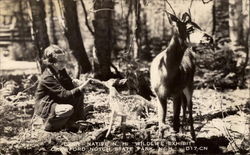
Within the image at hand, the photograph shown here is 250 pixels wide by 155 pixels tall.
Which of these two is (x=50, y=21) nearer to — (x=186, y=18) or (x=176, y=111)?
(x=186, y=18)

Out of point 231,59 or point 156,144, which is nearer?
point 156,144

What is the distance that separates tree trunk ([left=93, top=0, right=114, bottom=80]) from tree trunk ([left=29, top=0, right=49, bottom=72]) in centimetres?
51

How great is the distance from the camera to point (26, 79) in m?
4.17

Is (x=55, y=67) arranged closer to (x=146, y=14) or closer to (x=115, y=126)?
(x=115, y=126)

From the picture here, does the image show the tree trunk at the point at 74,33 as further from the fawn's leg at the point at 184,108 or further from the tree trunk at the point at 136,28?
the fawn's leg at the point at 184,108

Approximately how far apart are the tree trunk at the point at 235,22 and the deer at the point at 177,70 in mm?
556

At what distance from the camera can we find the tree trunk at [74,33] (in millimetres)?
4102

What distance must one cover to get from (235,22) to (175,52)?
1083 mm

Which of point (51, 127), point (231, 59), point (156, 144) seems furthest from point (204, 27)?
point (51, 127)

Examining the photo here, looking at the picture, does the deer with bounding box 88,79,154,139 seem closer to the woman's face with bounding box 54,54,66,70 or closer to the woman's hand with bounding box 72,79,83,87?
the woman's hand with bounding box 72,79,83,87

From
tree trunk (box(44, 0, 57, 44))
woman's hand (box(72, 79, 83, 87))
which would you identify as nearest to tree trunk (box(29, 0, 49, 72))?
tree trunk (box(44, 0, 57, 44))

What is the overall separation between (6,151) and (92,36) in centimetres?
135

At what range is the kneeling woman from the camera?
3.78 m

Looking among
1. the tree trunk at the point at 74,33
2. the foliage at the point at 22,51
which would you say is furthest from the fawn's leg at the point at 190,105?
the foliage at the point at 22,51
